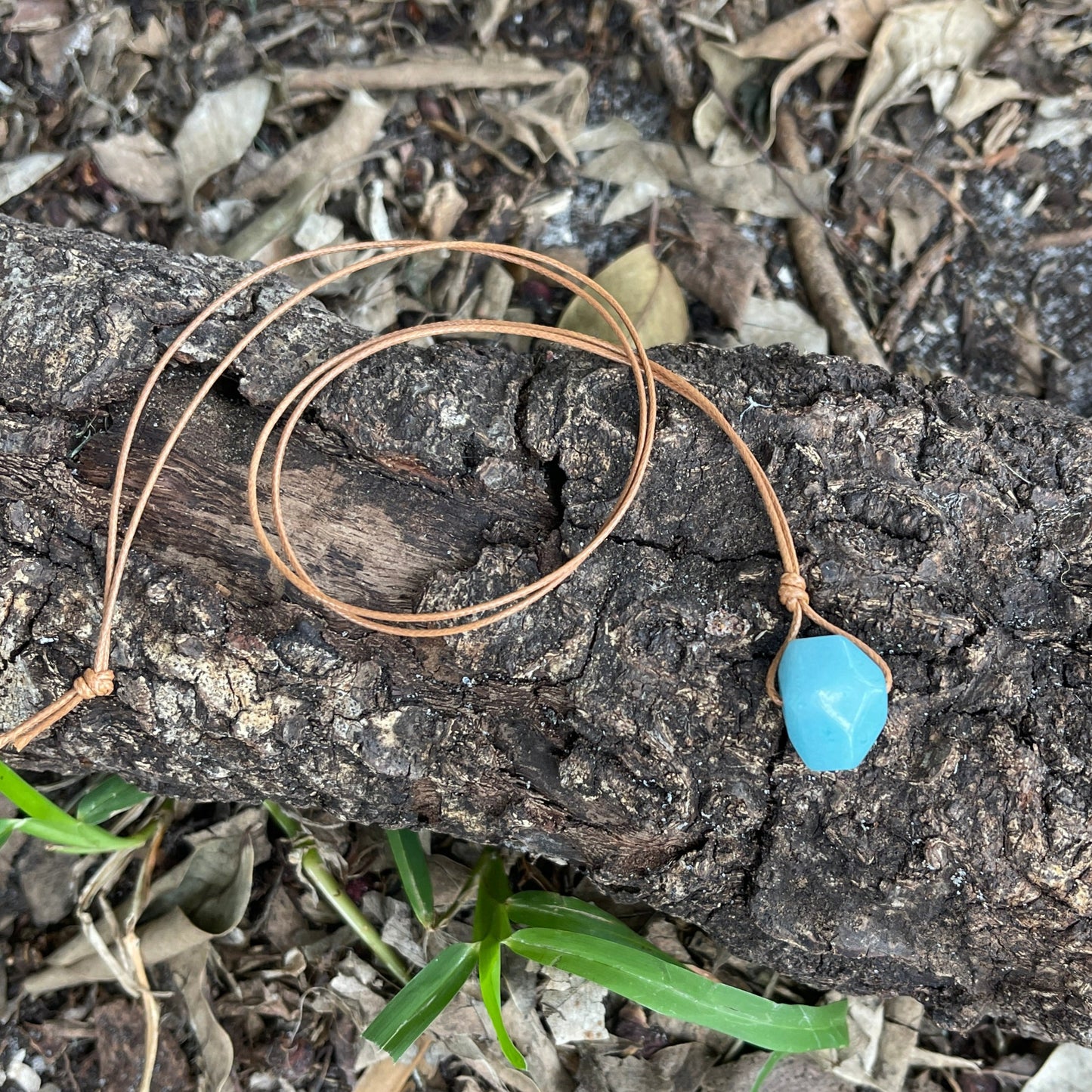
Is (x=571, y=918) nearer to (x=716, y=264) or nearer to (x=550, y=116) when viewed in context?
(x=716, y=264)

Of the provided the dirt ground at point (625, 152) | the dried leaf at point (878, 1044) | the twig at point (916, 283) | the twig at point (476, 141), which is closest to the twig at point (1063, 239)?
the dirt ground at point (625, 152)

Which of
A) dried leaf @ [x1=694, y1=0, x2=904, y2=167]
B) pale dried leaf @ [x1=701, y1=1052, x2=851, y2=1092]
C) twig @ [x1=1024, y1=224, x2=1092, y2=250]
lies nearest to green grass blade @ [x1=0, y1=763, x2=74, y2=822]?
pale dried leaf @ [x1=701, y1=1052, x2=851, y2=1092]

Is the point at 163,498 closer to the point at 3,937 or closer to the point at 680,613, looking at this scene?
the point at 680,613

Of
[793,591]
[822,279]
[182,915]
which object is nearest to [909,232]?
[822,279]

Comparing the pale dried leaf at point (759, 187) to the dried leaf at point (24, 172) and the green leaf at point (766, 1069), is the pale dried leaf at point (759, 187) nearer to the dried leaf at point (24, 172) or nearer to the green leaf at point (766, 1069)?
the dried leaf at point (24, 172)

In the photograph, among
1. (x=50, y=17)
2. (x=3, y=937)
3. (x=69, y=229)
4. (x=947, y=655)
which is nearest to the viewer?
(x=947, y=655)

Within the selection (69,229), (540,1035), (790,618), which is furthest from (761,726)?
(69,229)
